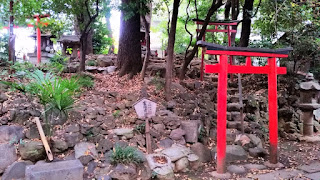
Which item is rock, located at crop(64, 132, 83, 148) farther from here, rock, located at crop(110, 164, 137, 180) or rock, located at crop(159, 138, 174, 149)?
rock, located at crop(159, 138, 174, 149)

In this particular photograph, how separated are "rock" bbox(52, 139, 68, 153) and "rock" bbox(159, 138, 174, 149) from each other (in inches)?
83.2

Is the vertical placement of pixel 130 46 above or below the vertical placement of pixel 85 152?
above

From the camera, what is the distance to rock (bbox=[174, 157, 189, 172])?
17.6ft

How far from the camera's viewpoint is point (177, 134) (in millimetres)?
6012

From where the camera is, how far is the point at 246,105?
27.4 ft

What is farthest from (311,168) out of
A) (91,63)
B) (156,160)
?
(91,63)

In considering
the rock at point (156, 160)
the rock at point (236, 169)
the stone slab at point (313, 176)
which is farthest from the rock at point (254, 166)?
the rock at point (156, 160)

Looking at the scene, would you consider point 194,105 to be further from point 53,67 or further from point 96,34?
point 96,34

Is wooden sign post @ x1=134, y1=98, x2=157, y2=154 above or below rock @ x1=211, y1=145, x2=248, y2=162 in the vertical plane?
above

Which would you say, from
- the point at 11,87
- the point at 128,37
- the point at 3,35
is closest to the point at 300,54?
the point at 128,37

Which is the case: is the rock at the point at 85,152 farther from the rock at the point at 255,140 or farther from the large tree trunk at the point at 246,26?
the large tree trunk at the point at 246,26

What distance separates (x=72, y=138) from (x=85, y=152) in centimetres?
43

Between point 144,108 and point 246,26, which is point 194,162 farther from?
point 246,26

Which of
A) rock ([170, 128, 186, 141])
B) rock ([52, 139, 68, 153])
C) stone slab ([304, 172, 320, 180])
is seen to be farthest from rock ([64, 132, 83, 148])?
stone slab ([304, 172, 320, 180])
